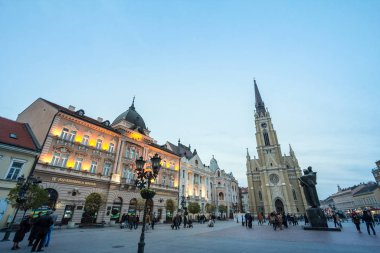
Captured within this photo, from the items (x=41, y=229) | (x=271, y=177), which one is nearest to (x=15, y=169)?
(x=41, y=229)

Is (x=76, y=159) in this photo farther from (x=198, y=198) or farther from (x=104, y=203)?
(x=198, y=198)

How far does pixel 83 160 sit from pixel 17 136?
748cm

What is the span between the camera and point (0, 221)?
1830cm

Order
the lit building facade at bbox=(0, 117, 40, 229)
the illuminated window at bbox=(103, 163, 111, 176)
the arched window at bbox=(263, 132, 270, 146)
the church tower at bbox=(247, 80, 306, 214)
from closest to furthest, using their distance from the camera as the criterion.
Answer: the lit building facade at bbox=(0, 117, 40, 229) → the illuminated window at bbox=(103, 163, 111, 176) → the church tower at bbox=(247, 80, 306, 214) → the arched window at bbox=(263, 132, 270, 146)

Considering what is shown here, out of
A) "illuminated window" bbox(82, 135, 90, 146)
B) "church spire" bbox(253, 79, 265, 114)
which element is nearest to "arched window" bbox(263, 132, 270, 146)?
"church spire" bbox(253, 79, 265, 114)

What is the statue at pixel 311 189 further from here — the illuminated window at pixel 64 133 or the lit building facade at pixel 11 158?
the lit building facade at pixel 11 158

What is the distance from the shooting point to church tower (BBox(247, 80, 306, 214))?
56.8m

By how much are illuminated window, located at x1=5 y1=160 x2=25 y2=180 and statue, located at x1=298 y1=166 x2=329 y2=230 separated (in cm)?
2917

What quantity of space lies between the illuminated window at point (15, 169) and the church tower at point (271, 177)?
190 ft

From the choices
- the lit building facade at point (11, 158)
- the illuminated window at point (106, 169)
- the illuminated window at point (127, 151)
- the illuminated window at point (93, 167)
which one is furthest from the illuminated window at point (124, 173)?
the lit building facade at point (11, 158)

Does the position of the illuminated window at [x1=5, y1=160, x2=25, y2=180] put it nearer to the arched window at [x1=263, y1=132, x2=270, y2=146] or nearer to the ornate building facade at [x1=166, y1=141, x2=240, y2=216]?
the ornate building facade at [x1=166, y1=141, x2=240, y2=216]

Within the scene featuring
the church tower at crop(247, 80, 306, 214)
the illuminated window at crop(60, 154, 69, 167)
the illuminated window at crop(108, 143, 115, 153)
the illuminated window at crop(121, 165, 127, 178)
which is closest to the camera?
the illuminated window at crop(60, 154, 69, 167)

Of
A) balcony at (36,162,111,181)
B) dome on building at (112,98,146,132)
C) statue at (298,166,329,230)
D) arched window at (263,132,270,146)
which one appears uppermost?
arched window at (263,132,270,146)

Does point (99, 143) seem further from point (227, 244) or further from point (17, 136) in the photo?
point (227, 244)
